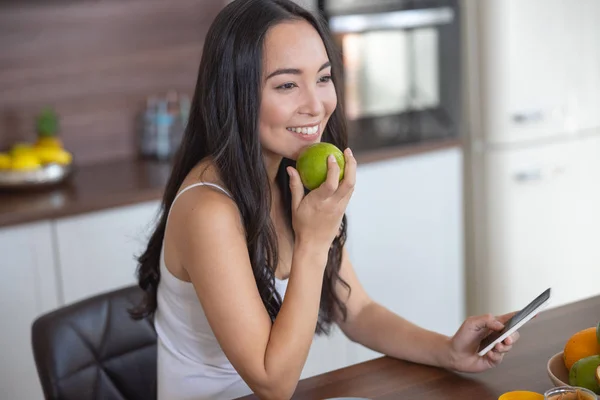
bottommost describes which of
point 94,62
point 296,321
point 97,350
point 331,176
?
point 97,350

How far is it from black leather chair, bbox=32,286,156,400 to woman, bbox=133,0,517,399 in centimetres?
11

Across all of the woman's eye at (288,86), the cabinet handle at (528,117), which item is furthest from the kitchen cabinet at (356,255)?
the woman's eye at (288,86)

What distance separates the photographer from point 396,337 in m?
1.42

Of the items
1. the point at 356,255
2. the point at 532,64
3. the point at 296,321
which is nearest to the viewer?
the point at 296,321

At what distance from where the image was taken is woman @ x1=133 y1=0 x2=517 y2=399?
4.13ft

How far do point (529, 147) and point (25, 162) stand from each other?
5.48 ft

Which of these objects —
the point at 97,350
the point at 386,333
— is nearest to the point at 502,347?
the point at 386,333

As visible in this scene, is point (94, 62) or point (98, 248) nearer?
point (98, 248)

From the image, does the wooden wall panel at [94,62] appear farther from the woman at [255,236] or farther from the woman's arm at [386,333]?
the woman's arm at [386,333]

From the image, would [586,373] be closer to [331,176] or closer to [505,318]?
[505,318]

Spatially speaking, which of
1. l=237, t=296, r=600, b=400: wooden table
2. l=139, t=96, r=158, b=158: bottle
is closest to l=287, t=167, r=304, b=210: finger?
l=237, t=296, r=600, b=400: wooden table

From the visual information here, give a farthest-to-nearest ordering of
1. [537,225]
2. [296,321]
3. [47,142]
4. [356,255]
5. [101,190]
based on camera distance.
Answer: [537,225] < [356,255] < [47,142] < [101,190] < [296,321]

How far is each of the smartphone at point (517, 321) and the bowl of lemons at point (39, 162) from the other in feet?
5.24

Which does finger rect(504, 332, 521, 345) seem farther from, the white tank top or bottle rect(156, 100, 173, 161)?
bottle rect(156, 100, 173, 161)
